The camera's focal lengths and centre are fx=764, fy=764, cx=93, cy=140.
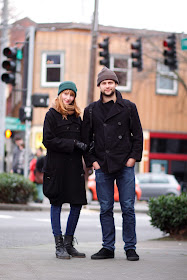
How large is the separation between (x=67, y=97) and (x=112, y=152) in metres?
0.74

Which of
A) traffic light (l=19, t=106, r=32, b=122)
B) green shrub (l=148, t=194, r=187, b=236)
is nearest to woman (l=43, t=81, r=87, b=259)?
green shrub (l=148, t=194, r=187, b=236)

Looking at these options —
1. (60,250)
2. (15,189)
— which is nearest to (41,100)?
(15,189)

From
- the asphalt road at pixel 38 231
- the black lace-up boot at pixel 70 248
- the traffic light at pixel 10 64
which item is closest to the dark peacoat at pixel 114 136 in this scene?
the black lace-up boot at pixel 70 248

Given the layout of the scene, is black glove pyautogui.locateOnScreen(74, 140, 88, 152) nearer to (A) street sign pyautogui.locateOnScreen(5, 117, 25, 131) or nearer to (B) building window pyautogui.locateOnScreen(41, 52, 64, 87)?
(A) street sign pyautogui.locateOnScreen(5, 117, 25, 131)

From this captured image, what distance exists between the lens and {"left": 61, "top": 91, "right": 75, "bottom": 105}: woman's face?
780 cm

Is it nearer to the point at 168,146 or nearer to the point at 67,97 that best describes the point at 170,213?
the point at 67,97

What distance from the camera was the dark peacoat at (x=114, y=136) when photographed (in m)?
7.61

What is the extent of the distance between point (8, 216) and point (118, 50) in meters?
20.9

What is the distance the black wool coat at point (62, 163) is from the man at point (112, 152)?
14cm

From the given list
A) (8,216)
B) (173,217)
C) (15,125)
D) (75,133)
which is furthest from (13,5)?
(75,133)

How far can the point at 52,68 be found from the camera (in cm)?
3497

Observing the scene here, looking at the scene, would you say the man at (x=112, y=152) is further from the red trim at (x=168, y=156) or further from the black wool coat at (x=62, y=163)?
the red trim at (x=168, y=156)

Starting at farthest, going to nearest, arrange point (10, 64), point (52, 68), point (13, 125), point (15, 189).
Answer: point (52, 68)
point (13, 125)
point (10, 64)
point (15, 189)

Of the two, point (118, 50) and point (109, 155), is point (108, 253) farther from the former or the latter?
point (118, 50)
